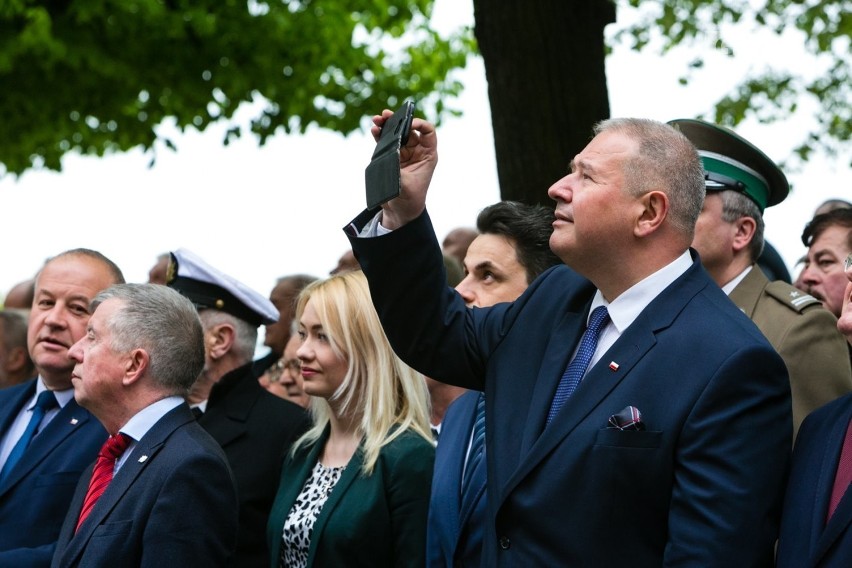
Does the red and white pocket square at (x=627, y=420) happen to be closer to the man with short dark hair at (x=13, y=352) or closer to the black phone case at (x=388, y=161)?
the black phone case at (x=388, y=161)

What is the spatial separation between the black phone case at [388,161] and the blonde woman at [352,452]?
1712mm

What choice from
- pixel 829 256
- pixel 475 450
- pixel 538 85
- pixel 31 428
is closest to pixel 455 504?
pixel 475 450

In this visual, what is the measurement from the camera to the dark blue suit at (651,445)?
3.36m

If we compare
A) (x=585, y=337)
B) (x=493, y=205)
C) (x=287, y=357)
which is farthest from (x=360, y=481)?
(x=287, y=357)

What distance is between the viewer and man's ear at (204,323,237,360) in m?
6.55

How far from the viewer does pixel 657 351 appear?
3.53 meters

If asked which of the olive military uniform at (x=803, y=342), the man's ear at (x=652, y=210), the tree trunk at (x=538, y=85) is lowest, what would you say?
the olive military uniform at (x=803, y=342)

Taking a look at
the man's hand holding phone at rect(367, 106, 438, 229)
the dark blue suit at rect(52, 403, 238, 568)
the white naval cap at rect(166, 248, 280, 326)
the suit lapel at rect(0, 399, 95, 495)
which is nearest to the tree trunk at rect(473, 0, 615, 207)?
the white naval cap at rect(166, 248, 280, 326)

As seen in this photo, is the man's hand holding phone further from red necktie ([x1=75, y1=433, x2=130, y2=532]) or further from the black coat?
the black coat

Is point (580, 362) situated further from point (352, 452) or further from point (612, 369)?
point (352, 452)

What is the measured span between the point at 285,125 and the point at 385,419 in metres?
7.33

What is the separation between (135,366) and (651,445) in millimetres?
2285

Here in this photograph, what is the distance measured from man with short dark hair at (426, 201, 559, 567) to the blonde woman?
0.73 ft

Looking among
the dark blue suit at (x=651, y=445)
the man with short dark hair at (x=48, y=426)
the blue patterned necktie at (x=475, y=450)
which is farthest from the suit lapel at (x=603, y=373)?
the man with short dark hair at (x=48, y=426)
